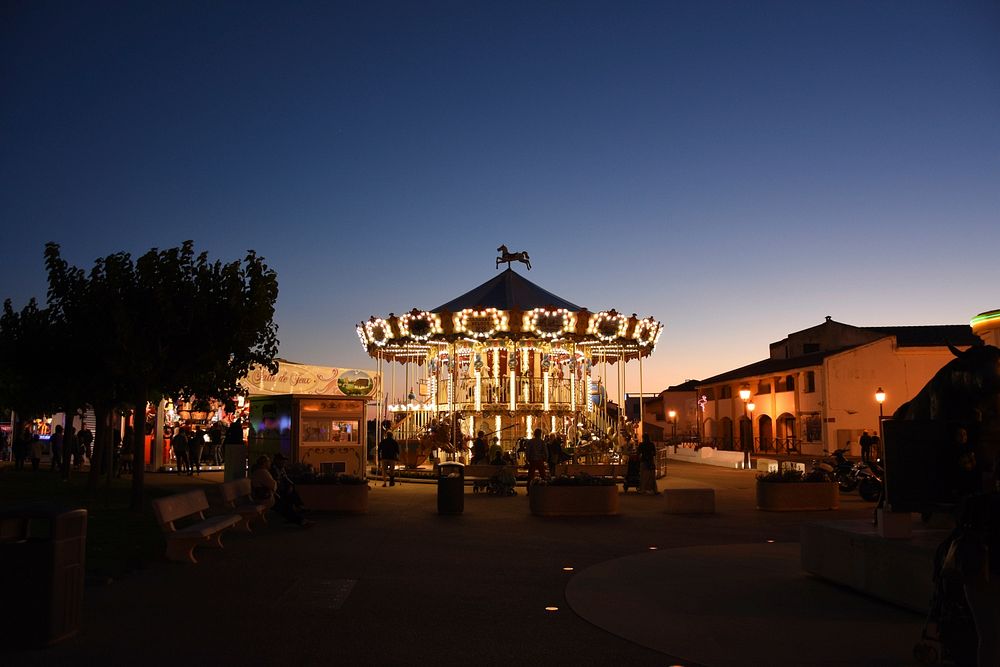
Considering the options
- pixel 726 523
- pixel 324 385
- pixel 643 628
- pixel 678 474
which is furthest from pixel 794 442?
pixel 643 628

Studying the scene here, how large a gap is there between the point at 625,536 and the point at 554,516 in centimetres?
279

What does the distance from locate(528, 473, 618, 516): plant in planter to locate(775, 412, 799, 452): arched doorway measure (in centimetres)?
3437

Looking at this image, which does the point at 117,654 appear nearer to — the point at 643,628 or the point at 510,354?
the point at 643,628

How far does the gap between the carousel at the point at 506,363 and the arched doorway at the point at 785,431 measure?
18.8m

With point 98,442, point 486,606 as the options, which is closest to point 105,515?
point 98,442

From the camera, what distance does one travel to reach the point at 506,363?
103 feet

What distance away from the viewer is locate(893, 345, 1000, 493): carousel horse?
7.57m

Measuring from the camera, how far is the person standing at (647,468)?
19.6 metres

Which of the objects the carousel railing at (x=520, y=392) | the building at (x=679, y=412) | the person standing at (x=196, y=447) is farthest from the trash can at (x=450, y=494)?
the building at (x=679, y=412)

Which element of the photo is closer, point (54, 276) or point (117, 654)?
point (117, 654)

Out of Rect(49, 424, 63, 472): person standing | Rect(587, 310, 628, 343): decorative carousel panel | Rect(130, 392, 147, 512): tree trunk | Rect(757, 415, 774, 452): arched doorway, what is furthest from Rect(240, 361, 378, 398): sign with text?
Rect(757, 415, 774, 452): arched doorway

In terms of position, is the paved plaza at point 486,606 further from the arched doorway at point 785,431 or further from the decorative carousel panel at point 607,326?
the arched doorway at point 785,431

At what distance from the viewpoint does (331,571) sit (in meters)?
9.28

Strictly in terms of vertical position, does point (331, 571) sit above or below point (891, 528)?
below
